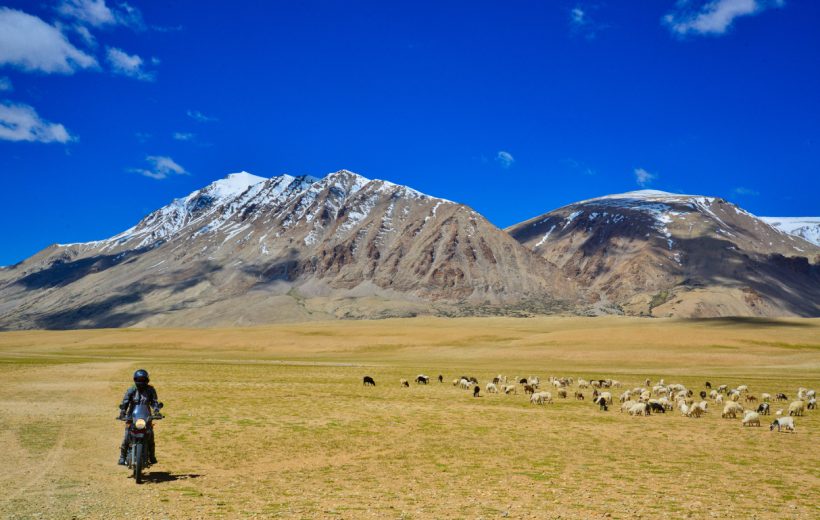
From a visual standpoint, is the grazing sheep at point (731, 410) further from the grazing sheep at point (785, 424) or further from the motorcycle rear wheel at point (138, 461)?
the motorcycle rear wheel at point (138, 461)

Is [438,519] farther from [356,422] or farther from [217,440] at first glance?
[356,422]

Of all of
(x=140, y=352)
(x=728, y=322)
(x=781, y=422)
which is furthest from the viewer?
(x=728, y=322)

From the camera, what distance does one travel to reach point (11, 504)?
13406 mm

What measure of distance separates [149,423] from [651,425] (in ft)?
73.2

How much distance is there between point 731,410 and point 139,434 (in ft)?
94.9

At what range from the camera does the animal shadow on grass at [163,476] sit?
1641 cm

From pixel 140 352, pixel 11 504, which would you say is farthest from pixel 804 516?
pixel 140 352

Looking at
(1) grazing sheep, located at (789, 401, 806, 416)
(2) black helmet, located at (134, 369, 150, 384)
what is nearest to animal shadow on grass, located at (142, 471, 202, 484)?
(2) black helmet, located at (134, 369, 150, 384)

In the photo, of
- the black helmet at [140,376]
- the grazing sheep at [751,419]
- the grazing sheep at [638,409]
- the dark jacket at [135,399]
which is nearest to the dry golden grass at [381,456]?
the grazing sheep at [751,419]

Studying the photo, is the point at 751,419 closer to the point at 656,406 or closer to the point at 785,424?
the point at 785,424

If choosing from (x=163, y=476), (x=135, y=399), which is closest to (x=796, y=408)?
(x=163, y=476)

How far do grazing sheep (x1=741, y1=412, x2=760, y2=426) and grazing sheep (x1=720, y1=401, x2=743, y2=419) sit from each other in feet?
8.75

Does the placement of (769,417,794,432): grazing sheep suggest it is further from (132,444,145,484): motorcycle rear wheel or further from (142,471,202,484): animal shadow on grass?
(132,444,145,484): motorcycle rear wheel

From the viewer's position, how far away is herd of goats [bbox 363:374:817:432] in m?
32.2
